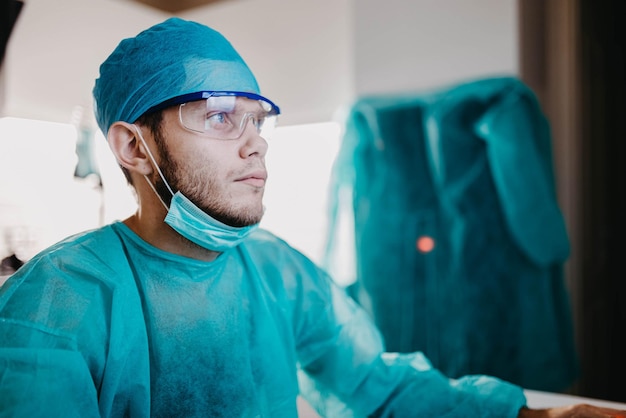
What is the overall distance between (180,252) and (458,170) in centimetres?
126

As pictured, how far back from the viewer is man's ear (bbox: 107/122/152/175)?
79 centimetres

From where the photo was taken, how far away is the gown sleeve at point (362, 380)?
3.59 ft

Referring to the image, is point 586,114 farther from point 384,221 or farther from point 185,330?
point 185,330

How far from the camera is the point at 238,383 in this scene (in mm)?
878

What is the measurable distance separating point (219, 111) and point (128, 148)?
0.13m

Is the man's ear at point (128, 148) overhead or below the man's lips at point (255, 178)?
overhead

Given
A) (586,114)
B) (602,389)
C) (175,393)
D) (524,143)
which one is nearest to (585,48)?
(586,114)

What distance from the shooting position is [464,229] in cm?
190

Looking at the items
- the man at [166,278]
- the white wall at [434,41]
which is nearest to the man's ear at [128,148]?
the man at [166,278]

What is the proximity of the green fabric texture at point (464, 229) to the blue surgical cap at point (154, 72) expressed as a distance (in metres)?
0.98

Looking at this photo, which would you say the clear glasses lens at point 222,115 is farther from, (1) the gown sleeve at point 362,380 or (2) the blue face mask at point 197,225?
(1) the gown sleeve at point 362,380

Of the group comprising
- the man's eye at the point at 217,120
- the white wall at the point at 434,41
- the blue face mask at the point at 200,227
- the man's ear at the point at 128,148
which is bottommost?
the blue face mask at the point at 200,227

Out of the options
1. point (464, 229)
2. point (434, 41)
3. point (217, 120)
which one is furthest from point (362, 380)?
point (434, 41)

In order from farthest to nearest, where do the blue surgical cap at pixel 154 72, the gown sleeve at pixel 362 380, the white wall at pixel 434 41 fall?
the white wall at pixel 434 41, the gown sleeve at pixel 362 380, the blue surgical cap at pixel 154 72
